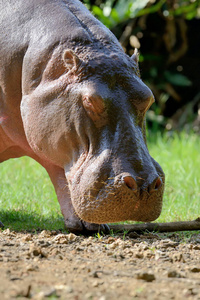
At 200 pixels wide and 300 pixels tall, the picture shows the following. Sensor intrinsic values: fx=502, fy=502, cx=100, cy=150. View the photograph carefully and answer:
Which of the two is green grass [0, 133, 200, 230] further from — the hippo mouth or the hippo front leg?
the hippo mouth

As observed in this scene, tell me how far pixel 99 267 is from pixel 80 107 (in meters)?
1.19

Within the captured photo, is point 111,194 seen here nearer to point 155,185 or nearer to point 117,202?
point 117,202

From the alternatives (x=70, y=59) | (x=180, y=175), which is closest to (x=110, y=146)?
(x=70, y=59)

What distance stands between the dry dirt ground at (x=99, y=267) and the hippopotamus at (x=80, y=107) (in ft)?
0.80

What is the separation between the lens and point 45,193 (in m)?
5.49

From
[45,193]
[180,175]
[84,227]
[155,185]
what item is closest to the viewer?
[155,185]

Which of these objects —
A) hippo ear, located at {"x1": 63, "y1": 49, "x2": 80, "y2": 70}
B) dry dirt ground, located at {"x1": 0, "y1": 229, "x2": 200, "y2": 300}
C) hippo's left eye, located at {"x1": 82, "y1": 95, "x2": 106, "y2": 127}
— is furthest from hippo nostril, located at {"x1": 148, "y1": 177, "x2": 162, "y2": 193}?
hippo ear, located at {"x1": 63, "y1": 49, "x2": 80, "y2": 70}

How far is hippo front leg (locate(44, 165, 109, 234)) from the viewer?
4.02 metres

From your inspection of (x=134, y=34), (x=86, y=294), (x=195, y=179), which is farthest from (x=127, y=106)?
(x=134, y=34)

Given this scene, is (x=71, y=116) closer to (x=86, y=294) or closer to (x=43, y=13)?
(x=43, y=13)

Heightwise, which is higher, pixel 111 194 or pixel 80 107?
pixel 80 107

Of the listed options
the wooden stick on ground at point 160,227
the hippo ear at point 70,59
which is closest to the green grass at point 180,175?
the wooden stick on ground at point 160,227

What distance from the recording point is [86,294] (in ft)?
7.13

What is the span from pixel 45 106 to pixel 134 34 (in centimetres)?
793
